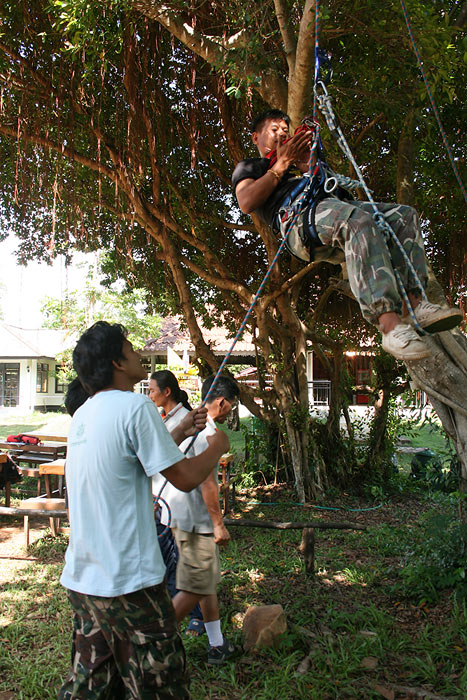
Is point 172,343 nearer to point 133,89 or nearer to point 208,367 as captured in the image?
point 208,367

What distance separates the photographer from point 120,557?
69.6 inches

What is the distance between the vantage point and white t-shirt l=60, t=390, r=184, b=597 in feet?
5.80

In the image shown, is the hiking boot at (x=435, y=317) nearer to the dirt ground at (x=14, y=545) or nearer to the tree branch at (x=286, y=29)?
the tree branch at (x=286, y=29)

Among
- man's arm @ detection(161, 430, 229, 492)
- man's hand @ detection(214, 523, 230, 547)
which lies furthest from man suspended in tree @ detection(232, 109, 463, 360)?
man's hand @ detection(214, 523, 230, 547)

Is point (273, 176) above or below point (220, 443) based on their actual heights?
above

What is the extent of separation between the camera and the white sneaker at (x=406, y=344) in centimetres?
219

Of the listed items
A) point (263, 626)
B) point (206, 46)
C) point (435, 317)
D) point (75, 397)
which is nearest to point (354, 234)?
point (435, 317)

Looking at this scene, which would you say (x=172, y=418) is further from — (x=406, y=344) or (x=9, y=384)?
(x=9, y=384)

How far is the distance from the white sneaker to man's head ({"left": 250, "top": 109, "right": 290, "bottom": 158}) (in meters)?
1.41

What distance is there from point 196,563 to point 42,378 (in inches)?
1021

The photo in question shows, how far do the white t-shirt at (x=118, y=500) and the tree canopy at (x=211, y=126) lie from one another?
2.82 metres

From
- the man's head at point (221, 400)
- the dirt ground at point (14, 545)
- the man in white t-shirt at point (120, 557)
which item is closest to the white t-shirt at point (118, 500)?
the man in white t-shirt at point (120, 557)

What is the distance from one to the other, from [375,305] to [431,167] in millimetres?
4527

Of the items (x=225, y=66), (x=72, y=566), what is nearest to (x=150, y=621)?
(x=72, y=566)
